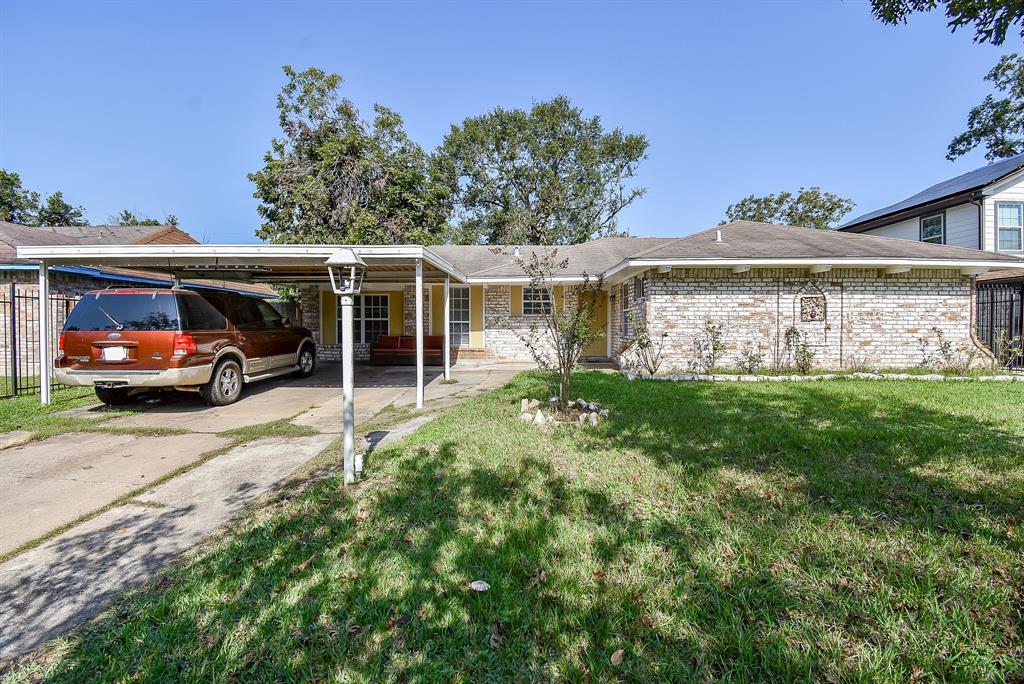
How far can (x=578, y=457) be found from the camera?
4.53 metres

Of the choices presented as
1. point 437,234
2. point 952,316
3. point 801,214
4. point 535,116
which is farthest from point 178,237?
point 801,214

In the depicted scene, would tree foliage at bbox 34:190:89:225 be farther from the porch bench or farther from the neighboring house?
the neighboring house

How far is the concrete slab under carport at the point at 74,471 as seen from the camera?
11.8 feet

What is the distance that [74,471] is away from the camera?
182 inches

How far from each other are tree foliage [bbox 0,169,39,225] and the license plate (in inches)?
1485

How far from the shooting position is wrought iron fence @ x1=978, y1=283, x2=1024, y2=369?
483 inches

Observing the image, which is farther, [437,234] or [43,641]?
[437,234]

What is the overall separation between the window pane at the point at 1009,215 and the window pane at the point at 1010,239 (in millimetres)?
163

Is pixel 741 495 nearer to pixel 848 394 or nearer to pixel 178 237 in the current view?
pixel 848 394

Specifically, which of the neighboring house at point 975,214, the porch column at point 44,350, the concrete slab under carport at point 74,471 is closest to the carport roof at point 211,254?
the porch column at point 44,350

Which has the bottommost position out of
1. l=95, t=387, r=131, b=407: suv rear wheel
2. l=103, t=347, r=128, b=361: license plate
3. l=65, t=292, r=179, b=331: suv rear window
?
l=95, t=387, r=131, b=407: suv rear wheel

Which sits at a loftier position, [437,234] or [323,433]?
[437,234]

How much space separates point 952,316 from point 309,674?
47.0 ft

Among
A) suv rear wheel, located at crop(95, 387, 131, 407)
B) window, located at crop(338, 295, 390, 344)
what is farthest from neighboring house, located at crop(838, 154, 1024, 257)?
suv rear wheel, located at crop(95, 387, 131, 407)
